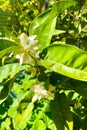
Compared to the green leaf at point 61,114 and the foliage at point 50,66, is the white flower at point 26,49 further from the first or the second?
the green leaf at point 61,114

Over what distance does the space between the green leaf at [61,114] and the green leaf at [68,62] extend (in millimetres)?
301

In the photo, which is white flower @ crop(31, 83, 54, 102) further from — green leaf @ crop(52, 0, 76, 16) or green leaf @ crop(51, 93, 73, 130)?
green leaf @ crop(52, 0, 76, 16)

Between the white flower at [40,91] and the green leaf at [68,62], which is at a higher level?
the green leaf at [68,62]

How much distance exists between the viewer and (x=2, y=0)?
76.4 inches

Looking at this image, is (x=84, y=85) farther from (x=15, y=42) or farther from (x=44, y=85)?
(x=15, y=42)

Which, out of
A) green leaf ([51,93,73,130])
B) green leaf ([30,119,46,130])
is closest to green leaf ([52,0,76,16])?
green leaf ([51,93,73,130])

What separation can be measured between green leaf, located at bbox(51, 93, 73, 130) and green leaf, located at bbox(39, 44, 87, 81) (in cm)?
30

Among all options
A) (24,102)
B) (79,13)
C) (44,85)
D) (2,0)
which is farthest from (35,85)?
(2,0)

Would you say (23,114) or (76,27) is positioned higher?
(76,27)

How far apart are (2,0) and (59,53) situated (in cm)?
89

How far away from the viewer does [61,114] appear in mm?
1414

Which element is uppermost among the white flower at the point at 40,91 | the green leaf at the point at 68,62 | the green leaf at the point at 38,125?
the green leaf at the point at 68,62

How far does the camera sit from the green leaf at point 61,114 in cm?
141

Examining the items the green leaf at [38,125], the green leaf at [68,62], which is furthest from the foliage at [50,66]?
the green leaf at [38,125]
